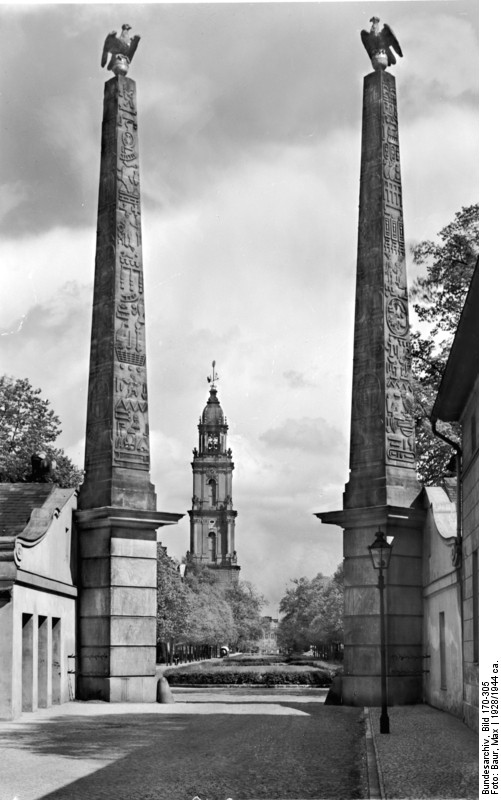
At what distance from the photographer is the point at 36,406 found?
147 ft

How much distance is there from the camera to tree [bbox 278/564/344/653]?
263 ft

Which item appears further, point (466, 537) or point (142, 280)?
point (142, 280)

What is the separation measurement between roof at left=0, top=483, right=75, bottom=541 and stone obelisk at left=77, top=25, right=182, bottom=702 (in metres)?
1.07

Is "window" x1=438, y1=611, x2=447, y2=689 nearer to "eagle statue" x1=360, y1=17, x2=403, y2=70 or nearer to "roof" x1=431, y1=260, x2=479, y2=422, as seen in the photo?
"roof" x1=431, y1=260, x2=479, y2=422

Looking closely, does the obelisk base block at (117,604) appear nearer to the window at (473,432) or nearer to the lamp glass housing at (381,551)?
the lamp glass housing at (381,551)

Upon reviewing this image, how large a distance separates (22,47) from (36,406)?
2531 centimetres

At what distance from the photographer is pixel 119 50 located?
94.8 feet

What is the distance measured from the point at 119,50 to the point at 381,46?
6.39 m

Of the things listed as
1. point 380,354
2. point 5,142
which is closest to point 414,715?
point 380,354

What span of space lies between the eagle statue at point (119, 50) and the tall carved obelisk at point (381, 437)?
582 cm

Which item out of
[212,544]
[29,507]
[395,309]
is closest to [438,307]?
[395,309]

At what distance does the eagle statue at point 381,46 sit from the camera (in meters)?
28.0

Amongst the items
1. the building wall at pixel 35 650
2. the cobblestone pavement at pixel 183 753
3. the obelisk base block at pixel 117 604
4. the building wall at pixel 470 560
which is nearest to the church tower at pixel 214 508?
the obelisk base block at pixel 117 604

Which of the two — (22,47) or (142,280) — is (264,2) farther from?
(142,280)
